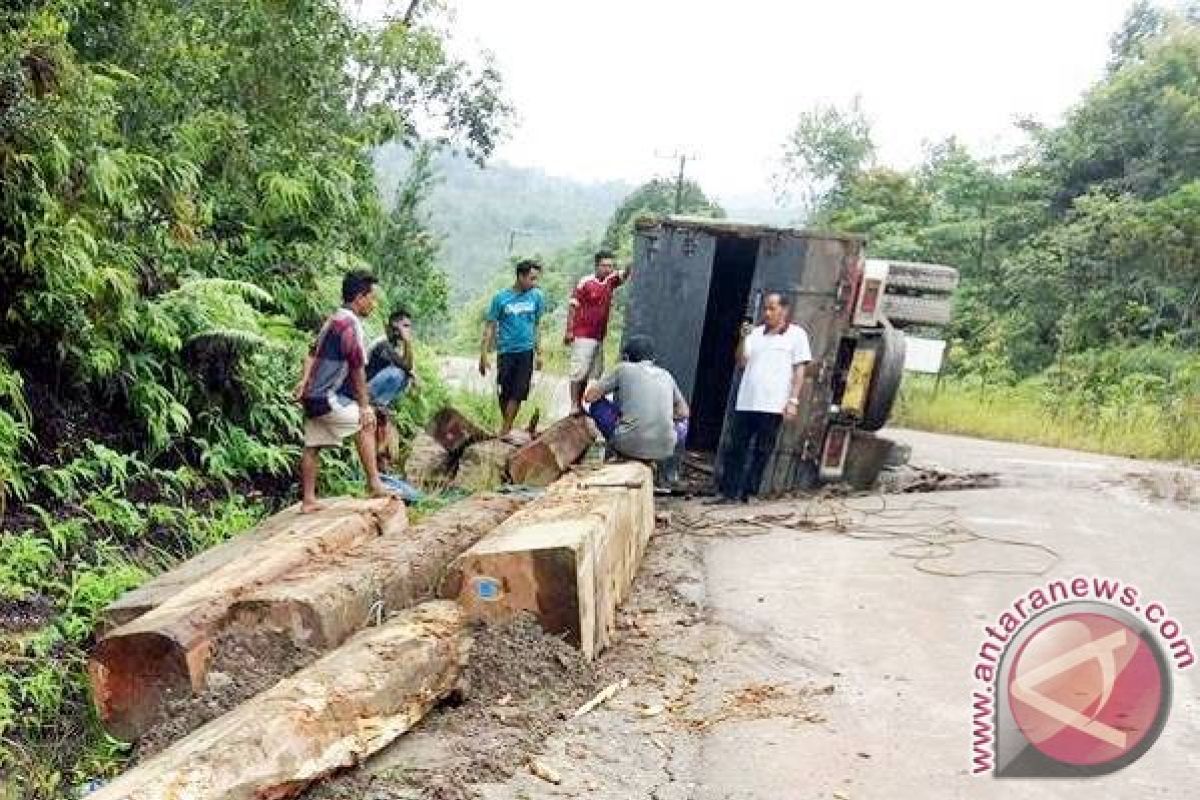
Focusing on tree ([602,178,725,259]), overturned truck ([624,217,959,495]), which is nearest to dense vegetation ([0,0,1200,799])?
overturned truck ([624,217,959,495])

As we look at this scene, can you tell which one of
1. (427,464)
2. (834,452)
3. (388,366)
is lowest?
(427,464)

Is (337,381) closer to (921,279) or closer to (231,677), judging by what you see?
(231,677)

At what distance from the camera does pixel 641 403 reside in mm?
8000

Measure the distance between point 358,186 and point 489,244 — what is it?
226ft

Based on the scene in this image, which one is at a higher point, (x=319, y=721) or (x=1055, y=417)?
(x=1055, y=417)

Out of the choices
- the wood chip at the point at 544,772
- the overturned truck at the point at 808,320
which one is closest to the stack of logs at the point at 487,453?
the overturned truck at the point at 808,320

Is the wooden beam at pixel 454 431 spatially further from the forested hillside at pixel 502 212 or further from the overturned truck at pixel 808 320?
the forested hillside at pixel 502 212

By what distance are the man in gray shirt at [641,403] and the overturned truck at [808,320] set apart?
3.14 feet

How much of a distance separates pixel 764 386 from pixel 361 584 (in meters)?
4.27

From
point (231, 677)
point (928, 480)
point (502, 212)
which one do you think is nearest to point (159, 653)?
point (231, 677)

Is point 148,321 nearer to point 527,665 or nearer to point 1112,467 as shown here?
point 527,665

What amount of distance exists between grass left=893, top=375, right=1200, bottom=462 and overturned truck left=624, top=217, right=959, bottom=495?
17.4 feet

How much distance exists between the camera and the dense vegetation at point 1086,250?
695 inches

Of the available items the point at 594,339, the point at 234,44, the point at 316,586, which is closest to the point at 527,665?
the point at 316,586
